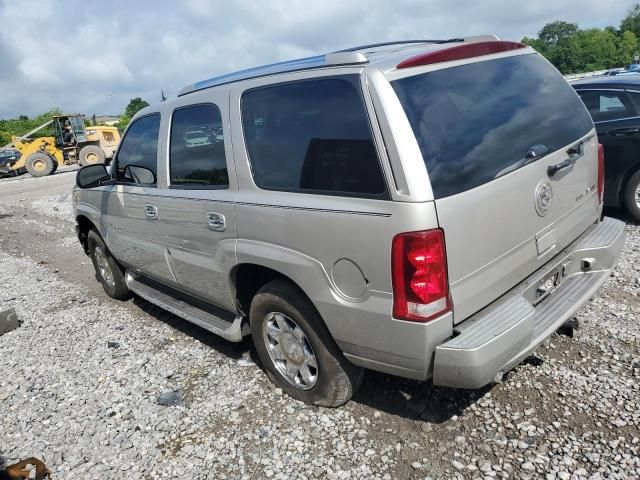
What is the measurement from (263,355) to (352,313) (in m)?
1.11

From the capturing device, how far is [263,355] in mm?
3383

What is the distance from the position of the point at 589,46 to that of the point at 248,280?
12925cm

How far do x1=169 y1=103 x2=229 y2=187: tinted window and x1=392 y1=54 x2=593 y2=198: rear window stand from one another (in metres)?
1.37

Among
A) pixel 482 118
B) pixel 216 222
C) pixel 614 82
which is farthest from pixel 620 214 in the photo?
pixel 216 222

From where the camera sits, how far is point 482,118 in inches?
101

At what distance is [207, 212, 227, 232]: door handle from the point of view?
3180 millimetres

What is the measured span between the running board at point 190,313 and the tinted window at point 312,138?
1121 millimetres

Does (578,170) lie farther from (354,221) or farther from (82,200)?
(82,200)

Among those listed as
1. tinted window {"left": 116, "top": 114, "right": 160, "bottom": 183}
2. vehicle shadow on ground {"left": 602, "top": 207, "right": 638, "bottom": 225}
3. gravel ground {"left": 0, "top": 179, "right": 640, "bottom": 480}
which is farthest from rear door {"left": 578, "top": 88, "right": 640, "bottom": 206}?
tinted window {"left": 116, "top": 114, "right": 160, "bottom": 183}

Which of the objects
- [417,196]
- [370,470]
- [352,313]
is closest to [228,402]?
[370,470]

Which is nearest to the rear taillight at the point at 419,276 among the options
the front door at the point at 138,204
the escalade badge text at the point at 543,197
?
the escalade badge text at the point at 543,197

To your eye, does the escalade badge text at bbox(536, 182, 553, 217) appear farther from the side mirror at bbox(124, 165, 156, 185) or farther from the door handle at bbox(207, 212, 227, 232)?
the side mirror at bbox(124, 165, 156, 185)

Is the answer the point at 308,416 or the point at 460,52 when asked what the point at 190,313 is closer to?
the point at 308,416

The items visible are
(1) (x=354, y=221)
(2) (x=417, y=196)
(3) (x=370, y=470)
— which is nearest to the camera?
(2) (x=417, y=196)
